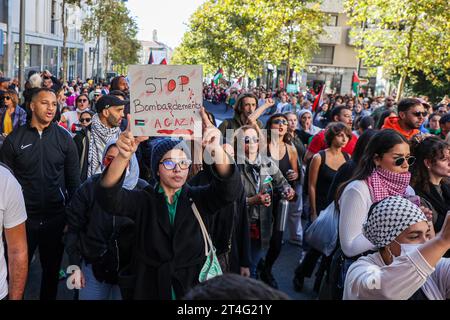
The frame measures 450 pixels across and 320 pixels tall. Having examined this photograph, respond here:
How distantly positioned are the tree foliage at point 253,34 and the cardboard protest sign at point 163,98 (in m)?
16.8

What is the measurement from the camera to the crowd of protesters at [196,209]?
8.66 ft

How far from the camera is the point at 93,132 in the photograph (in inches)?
216

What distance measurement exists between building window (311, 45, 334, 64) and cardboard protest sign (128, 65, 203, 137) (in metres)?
48.1

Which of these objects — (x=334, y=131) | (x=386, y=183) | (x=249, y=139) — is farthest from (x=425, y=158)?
(x=334, y=131)

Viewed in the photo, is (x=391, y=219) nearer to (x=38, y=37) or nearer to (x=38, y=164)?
(x=38, y=164)

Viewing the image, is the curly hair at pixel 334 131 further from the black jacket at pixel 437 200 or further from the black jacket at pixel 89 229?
the black jacket at pixel 89 229

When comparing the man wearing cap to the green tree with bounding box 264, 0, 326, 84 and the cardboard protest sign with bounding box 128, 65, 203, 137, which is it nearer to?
the cardboard protest sign with bounding box 128, 65, 203, 137

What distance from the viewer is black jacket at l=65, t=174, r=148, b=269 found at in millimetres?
3560

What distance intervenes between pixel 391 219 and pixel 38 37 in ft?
114

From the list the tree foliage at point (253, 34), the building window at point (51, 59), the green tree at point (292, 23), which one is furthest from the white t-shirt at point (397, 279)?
the building window at point (51, 59)

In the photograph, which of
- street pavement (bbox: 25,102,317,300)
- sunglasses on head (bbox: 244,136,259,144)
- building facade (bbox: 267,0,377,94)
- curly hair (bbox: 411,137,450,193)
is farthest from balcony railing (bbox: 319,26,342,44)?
curly hair (bbox: 411,137,450,193)

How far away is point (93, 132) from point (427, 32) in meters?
13.8

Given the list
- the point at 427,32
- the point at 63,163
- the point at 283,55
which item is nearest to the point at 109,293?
the point at 63,163
